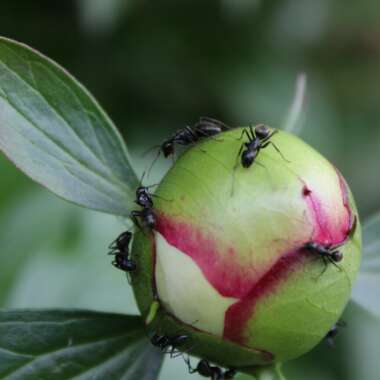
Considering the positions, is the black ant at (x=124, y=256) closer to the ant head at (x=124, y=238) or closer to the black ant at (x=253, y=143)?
the ant head at (x=124, y=238)

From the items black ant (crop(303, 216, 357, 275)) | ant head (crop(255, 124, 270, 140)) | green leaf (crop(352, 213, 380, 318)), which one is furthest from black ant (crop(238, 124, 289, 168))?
green leaf (crop(352, 213, 380, 318))

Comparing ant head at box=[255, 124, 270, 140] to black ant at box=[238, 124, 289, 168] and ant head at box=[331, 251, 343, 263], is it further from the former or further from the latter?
ant head at box=[331, 251, 343, 263]

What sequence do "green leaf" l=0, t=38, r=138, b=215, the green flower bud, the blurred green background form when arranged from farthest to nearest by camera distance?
the blurred green background, "green leaf" l=0, t=38, r=138, b=215, the green flower bud

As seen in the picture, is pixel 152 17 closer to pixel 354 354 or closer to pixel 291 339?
pixel 354 354

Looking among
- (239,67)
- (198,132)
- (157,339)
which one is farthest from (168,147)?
(239,67)

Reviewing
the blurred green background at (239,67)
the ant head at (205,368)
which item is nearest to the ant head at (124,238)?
the ant head at (205,368)

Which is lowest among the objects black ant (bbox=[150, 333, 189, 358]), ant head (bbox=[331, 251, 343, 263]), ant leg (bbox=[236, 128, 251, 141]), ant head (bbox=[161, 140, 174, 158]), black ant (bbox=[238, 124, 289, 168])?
black ant (bbox=[150, 333, 189, 358])

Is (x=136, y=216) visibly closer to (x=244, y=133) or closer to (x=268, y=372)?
(x=244, y=133)
